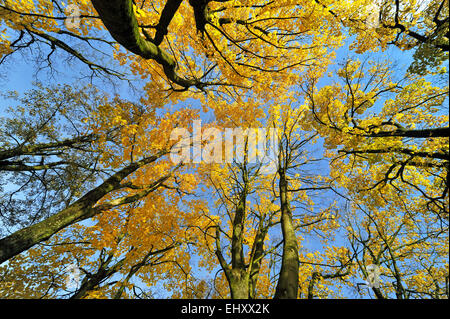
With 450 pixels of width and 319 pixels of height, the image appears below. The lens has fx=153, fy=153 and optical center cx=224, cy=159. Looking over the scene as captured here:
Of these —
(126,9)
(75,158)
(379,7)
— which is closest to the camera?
(126,9)

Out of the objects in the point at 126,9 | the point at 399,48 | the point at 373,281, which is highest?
the point at 399,48

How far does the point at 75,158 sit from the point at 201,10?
8.26 metres

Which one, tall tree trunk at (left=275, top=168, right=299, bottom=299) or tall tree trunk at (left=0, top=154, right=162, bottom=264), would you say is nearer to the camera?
tall tree trunk at (left=275, top=168, right=299, bottom=299)

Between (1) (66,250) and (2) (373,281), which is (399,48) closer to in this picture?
(2) (373,281)

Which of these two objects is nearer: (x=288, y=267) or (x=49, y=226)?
(x=288, y=267)

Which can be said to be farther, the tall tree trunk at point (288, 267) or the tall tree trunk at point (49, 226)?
the tall tree trunk at point (49, 226)

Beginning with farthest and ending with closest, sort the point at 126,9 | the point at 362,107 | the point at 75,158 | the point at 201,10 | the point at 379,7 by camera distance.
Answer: the point at 75,158, the point at 362,107, the point at 379,7, the point at 201,10, the point at 126,9

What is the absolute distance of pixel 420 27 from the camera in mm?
4172

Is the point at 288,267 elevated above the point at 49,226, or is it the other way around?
the point at 49,226

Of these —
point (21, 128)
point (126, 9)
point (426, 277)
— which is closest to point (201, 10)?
point (126, 9)

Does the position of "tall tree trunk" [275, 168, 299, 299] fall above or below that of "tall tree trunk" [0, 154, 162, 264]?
below

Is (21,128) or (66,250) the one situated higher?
(21,128)

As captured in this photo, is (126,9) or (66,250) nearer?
(126,9)

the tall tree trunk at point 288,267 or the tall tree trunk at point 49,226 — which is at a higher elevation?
the tall tree trunk at point 49,226
